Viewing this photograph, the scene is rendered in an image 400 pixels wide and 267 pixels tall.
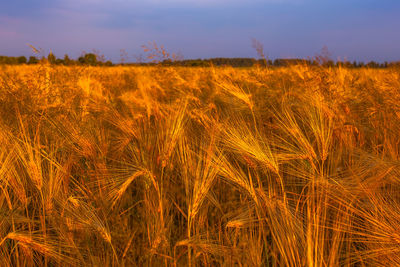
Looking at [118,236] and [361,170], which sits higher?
[361,170]

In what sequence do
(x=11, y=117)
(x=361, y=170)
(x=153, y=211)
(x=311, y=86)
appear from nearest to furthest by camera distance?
(x=153, y=211) < (x=361, y=170) < (x=11, y=117) < (x=311, y=86)

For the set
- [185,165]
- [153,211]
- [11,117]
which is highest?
[11,117]

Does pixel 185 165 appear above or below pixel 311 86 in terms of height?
below

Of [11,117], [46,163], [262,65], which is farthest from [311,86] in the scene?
[11,117]

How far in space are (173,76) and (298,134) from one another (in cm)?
217

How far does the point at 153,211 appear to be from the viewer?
1.07m

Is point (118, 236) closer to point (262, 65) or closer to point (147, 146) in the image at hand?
point (147, 146)

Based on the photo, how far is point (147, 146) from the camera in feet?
4.74

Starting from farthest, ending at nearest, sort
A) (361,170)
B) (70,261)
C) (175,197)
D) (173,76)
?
1. (173,76)
2. (175,197)
3. (361,170)
4. (70,261)

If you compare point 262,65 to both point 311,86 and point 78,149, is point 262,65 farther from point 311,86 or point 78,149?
point 78,149

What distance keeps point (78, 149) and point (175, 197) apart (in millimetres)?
563

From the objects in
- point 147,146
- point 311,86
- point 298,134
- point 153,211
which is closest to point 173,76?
point 311,86

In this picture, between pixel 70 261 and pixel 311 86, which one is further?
pixel 311 86

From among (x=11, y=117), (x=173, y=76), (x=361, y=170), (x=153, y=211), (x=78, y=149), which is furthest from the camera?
(x=173, y=76)
